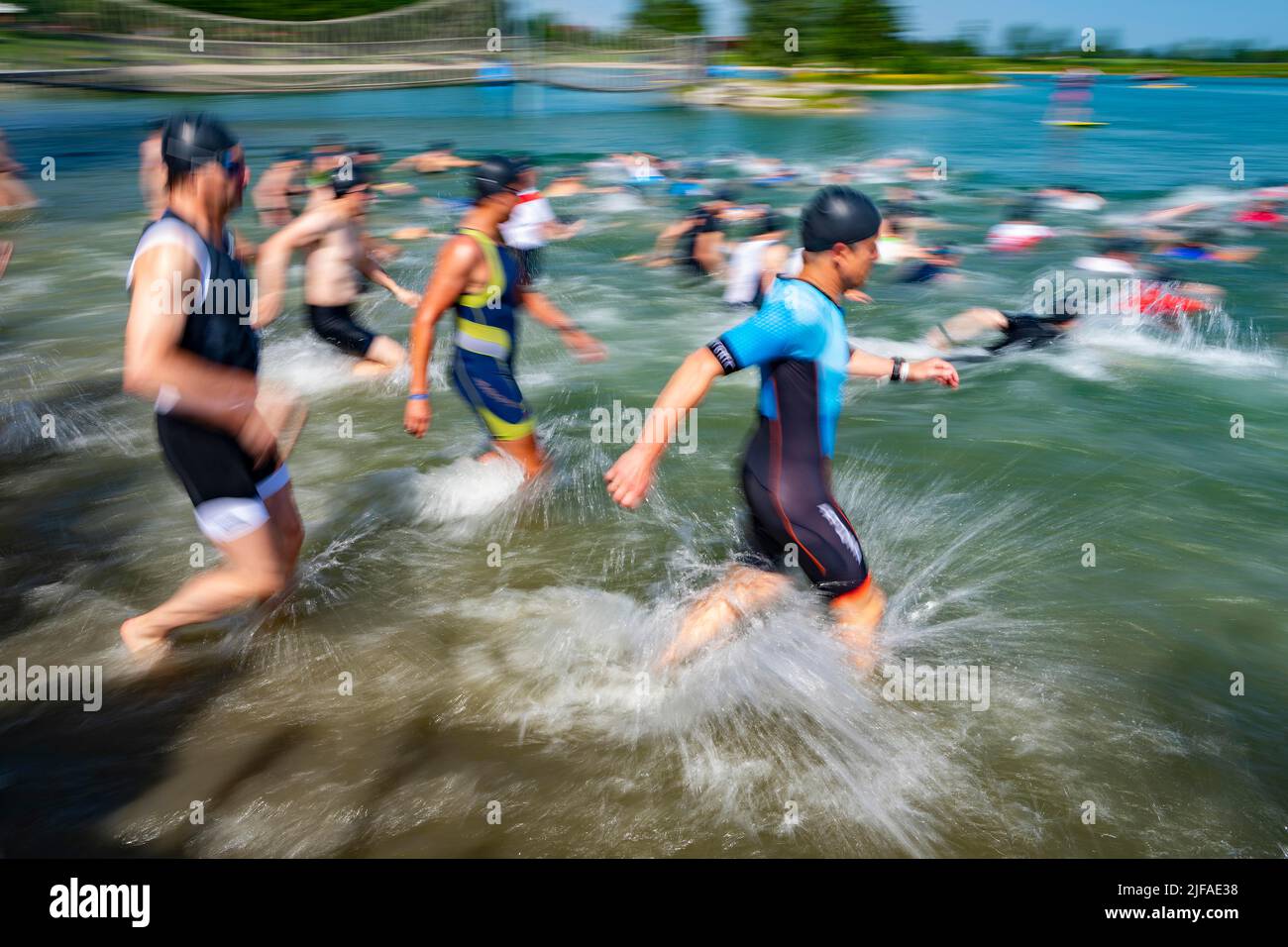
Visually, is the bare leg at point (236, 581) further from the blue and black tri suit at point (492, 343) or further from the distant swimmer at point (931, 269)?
the distant swimmer at point (931, 269)

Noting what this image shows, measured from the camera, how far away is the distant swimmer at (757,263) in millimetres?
9555

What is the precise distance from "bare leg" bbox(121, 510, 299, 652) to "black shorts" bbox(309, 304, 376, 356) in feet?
11.3

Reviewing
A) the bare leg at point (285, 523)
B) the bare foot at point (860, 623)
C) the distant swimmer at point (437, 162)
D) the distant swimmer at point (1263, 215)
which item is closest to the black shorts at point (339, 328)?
the bare leg at point (285, 523)

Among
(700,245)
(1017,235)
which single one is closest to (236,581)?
(700,245)

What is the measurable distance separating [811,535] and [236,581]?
220 centimetres

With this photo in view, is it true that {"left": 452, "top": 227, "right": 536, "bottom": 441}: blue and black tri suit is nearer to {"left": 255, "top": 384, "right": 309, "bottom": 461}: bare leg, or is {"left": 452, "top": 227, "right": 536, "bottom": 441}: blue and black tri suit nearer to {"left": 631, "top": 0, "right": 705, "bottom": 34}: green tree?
{"left": 255, "top": 384, "right": 309, "bottom": 461}: bare leg

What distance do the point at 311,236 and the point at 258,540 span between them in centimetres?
351

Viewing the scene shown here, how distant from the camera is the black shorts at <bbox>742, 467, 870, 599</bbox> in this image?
3318 millimetres

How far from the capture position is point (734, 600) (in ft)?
11.6

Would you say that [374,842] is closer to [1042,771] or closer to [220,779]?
[220,779]

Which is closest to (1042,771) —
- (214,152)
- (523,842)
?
(523,842)

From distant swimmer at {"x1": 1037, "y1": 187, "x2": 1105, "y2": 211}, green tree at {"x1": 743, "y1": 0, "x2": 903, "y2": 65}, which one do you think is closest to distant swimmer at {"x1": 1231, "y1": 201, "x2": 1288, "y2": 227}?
distant swimmer at {"x1": 1037, "y1": 187, "x2": 1105, "y2": 211}

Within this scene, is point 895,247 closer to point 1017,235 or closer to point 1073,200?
point 1017,235

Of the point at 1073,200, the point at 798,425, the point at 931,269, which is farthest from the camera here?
the point at 1073,200
